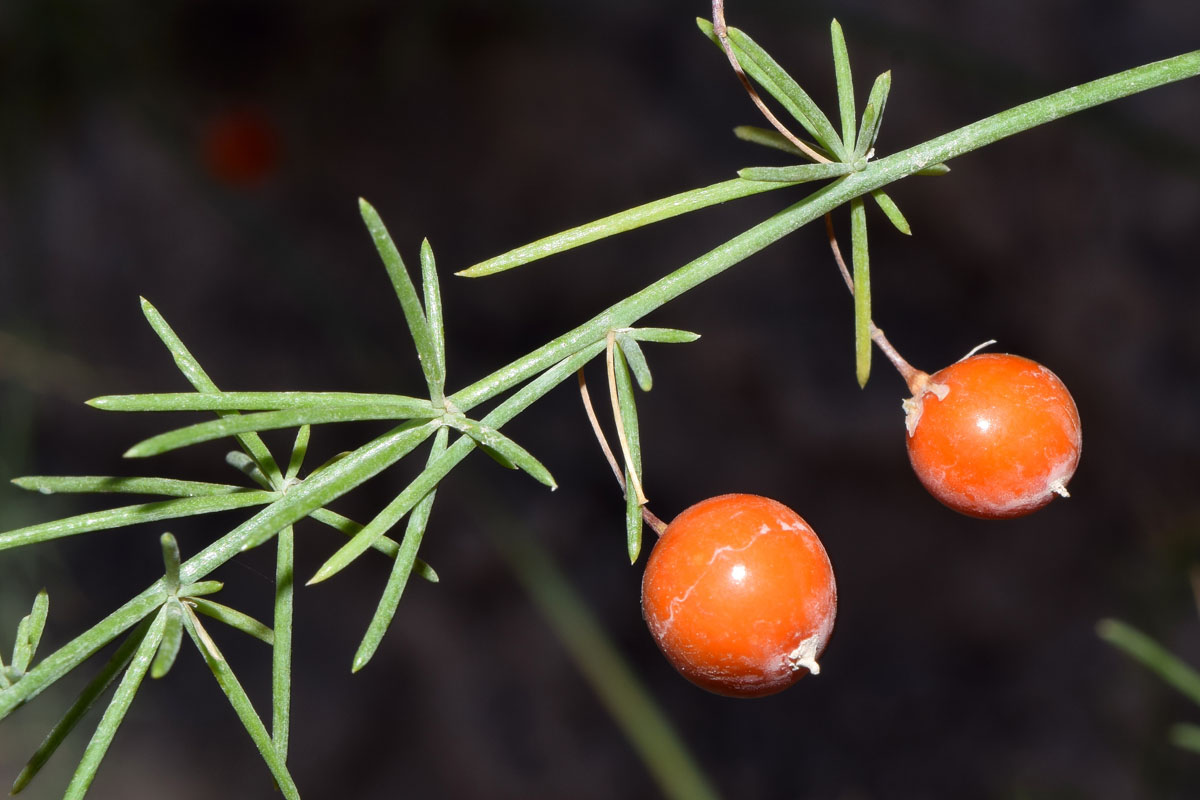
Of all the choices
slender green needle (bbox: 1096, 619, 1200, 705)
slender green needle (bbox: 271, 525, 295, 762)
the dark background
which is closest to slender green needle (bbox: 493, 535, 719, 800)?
the dark background

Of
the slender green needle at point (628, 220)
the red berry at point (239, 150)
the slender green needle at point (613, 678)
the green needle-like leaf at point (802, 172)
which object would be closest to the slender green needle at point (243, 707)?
the slender green needle at point (628, 220)

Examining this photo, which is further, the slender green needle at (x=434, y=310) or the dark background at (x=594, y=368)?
the dark background at (x=594, y=368)

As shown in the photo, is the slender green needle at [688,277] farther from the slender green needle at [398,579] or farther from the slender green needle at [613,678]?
the slender green needle at [613,678]

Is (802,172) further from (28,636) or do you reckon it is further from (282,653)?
(28,636)

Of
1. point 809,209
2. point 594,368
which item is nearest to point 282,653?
point 809,209

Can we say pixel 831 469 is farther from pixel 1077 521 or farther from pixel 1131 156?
pixel 1131 156

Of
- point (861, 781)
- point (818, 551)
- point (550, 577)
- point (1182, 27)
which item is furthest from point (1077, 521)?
point (818, 551)

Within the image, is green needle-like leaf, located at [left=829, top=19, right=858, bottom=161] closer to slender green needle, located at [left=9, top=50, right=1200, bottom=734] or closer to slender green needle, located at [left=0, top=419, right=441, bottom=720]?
slender green needle, located at [left=9, top=50, right=1200, bottom=734]
